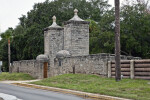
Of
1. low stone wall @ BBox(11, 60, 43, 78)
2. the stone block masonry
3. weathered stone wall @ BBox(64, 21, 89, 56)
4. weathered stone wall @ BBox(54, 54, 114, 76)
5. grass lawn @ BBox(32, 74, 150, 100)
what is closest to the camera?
grass lawn @ BBox(32, 74, 150, 100)

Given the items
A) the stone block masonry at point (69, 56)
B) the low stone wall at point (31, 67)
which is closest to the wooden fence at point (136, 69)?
the stone block masonry at point (69, 56)

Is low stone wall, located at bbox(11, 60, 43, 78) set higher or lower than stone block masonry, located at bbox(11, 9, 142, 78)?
lower

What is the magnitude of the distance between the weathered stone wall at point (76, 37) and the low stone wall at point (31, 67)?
4.71m

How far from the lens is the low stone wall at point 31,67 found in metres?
32.4

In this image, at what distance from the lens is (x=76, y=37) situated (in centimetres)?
2883

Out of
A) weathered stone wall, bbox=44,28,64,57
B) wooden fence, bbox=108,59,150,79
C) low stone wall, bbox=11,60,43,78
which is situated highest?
weathered stone wall, bbox=44,28,64,57

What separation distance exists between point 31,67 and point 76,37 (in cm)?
828

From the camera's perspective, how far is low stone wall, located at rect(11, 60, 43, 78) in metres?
32.4

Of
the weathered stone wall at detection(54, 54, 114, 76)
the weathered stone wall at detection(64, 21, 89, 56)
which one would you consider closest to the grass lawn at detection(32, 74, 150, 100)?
the weathered stone wall at detection(54, 54, 114, 76)

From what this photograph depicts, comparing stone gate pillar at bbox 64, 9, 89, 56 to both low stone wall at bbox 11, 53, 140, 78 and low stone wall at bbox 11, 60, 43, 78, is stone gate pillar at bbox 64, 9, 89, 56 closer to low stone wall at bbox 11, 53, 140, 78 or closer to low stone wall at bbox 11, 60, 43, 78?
low stone wall at bbox 11, 53, 140, 78

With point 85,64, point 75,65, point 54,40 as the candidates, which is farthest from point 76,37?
point 85,64

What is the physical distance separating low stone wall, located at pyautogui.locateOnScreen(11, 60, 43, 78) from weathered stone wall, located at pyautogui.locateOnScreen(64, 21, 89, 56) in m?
4.71

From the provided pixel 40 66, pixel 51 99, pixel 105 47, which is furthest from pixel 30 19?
pixel 51 99

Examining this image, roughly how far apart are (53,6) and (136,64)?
36.8 m
